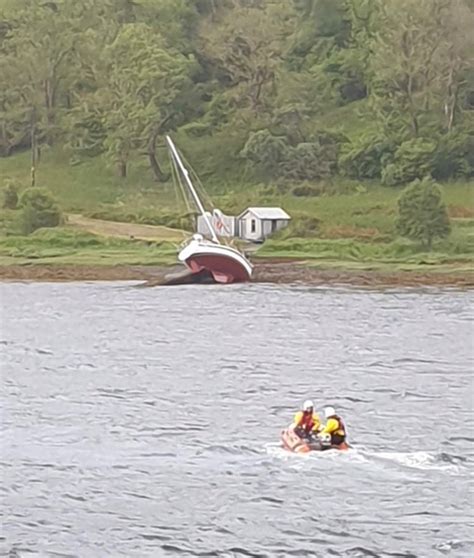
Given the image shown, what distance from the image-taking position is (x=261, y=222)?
244ft

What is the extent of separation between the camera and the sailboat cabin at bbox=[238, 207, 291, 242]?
7362 centimetres

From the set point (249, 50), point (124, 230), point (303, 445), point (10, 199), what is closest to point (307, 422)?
point (303, 445)

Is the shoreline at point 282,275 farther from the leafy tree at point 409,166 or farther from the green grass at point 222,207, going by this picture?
the leafy tree at point 409,166

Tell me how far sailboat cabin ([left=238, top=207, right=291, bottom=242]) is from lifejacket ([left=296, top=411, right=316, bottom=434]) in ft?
160

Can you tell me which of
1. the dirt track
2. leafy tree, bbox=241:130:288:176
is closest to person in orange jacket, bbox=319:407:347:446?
the dirt track

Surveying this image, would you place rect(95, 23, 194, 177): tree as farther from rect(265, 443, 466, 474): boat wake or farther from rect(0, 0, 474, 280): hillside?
rect(265, 443, 466, 474): boat wake

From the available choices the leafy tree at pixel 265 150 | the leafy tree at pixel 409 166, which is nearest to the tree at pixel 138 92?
the leafy tree at pixel 265 150

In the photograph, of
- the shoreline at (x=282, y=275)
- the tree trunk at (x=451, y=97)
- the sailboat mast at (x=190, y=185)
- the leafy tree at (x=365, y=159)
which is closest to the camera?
the shoreline at (x=282, y=275)

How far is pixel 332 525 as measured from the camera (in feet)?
66.5

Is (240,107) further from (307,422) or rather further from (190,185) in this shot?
→ (307,422)

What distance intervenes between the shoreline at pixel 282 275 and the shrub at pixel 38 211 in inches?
192

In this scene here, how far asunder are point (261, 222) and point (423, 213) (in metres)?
7.37

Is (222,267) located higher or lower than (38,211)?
lower

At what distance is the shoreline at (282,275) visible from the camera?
66.1 meters
